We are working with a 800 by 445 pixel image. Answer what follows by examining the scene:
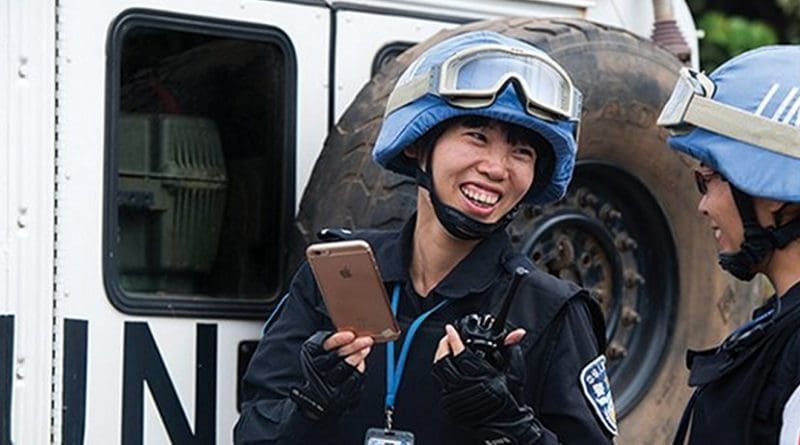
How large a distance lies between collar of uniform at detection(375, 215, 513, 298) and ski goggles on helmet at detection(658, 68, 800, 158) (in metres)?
0.39

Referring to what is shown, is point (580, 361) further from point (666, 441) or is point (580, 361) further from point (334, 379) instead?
point (666, 441)

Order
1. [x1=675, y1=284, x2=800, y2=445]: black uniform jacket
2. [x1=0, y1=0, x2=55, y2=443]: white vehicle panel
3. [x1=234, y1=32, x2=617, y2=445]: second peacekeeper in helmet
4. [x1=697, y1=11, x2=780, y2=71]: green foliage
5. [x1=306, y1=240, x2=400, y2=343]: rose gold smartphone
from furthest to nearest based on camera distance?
[x1=697, y1=11, x2=780, y2=71]: green foliage
[x1=0, y1=0, x2=55, y2=443]: white vehicle panel
[x1=234, y1=32, x2=617, y2=445]: second peacekeeper in helmet
[x1=306, y1=240, x2=400, y2=343]: rose gold smartphone
[x1=675, y1=284, x2=800, y2=445]: black uniform jacket

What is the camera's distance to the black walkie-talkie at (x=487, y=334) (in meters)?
3.35

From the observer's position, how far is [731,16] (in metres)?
14.3

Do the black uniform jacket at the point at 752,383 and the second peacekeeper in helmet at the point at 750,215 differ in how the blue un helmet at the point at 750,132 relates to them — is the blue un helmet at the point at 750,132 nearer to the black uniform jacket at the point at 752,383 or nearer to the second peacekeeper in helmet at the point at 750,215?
the second peacekeeper in helmet at the point at 750,215

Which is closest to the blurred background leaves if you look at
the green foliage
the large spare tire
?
the green foliage

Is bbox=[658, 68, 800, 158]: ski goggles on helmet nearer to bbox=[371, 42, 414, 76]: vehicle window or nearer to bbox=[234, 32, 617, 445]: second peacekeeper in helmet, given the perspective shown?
bbox=[234, 32, 617, 445]: second peacekeeper in helmet

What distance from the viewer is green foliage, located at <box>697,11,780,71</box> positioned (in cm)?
1248

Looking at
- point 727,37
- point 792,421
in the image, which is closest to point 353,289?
point 792,421

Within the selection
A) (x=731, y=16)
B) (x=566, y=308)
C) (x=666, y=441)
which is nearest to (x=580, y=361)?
(x=566, y=308)

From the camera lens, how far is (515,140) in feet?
11.8

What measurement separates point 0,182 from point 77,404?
494mm

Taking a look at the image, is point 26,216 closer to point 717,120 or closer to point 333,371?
point 333,371

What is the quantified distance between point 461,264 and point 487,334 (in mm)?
280
